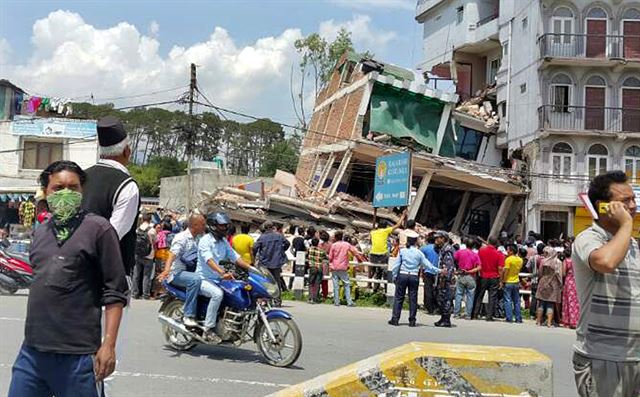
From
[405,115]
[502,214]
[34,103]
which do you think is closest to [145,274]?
[405,115]

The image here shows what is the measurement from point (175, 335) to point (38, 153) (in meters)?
34.4

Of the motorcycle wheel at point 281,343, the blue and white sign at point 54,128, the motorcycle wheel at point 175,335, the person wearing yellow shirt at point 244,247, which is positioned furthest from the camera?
the blue and white sign at point 54,128

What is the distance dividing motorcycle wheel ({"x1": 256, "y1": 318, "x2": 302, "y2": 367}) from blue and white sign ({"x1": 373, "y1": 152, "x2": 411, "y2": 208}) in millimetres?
13648

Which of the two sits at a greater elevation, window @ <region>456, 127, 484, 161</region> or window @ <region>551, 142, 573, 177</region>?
window @ <region>456, 127, 484, 161</region>

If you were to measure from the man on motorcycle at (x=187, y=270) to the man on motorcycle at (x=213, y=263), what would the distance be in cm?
13

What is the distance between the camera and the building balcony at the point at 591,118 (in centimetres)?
3100

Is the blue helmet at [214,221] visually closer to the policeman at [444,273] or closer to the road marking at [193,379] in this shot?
the road marking at [193,379]

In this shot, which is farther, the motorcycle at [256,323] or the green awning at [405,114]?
the green awning at [405,114]

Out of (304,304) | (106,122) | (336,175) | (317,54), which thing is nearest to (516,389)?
(106,122)

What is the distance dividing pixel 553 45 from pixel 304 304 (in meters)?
20.6

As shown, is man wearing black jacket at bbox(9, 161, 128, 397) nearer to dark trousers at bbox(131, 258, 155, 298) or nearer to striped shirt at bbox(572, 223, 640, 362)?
striped shirt at bbox(572, 223, 640, 362)

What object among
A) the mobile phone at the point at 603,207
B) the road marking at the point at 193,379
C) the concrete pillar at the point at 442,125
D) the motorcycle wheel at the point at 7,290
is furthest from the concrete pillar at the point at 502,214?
the mobile phone at the point at 603,207

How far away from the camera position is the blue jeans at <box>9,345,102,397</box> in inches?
137

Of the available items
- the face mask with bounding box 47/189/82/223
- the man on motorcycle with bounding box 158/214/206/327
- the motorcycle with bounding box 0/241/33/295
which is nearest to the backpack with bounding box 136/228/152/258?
the motorcycle with bounding box 0/241/33/295
